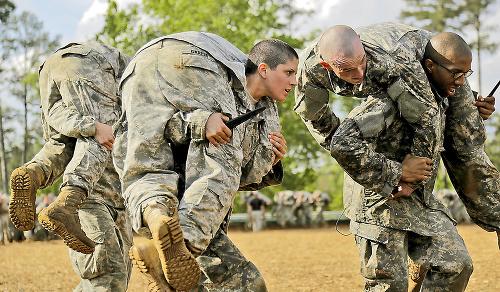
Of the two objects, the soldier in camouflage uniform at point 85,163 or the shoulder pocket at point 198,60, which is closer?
the shoulder pocket at point 198,60

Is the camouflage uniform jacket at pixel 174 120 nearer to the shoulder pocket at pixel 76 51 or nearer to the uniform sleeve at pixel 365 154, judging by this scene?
the uniform sleeve at pixel 365 154

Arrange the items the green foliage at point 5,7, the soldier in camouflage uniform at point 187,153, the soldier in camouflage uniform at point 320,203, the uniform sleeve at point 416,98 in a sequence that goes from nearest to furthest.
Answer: the soldier in camouflage uniform at point 187,153
the uniform sleeve at point 416,98
the soldier in camouflage uniform at point 320,203
the green foliage at point 5,7

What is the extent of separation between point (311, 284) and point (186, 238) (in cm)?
633

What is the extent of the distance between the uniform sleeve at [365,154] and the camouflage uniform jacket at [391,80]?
0.58ft

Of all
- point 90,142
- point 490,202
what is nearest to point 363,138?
point 490,202

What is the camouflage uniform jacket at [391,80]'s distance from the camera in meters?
4.37

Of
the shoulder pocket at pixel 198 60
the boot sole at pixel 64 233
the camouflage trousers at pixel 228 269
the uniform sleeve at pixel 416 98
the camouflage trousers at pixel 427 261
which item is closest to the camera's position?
the shoulder pocket at pixel 198 60

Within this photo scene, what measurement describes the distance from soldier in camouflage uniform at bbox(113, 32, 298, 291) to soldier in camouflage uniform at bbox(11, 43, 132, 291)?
4.57ft

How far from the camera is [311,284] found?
925 centimetres

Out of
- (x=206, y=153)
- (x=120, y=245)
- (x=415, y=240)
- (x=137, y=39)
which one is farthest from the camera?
(x=137, y=39)

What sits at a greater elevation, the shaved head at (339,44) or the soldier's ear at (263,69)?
the shaved head at (339,44)

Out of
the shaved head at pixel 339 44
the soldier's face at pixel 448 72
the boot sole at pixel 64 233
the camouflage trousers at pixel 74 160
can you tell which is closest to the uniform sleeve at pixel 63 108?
the camouflage trousers at pixel 74 160

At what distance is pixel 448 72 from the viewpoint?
4.46 metres

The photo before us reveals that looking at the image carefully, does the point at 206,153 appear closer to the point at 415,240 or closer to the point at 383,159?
the point at 383,159
